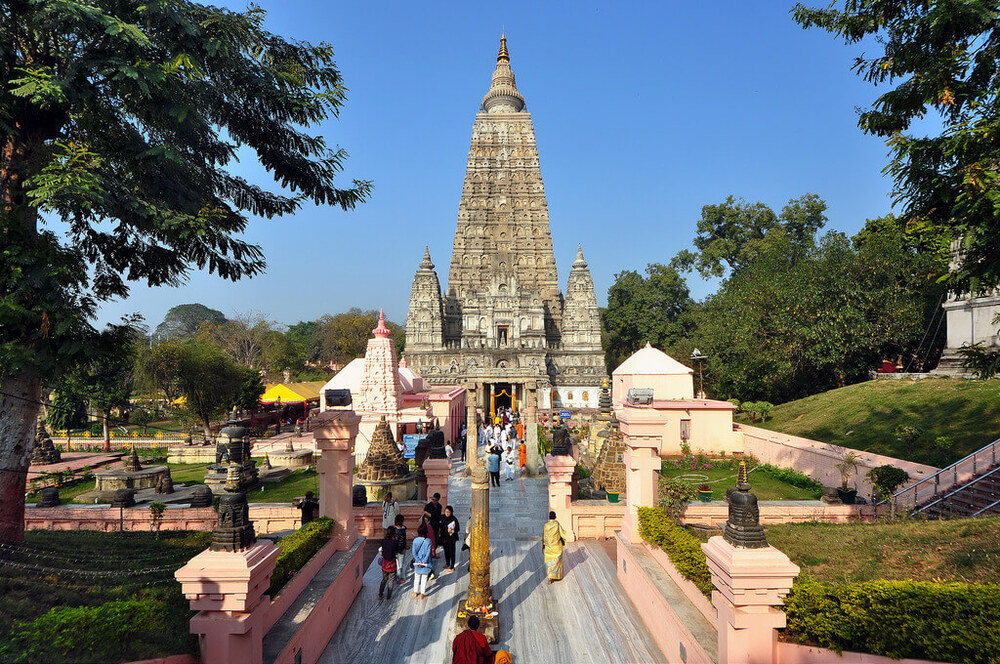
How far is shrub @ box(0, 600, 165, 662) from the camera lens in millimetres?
3961

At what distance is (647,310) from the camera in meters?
58.5

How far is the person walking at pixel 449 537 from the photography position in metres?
9.56

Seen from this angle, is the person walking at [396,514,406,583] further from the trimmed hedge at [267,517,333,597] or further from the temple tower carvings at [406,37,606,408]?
the temple tower carvings at [406,37,606,408]

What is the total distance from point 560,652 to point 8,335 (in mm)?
8948

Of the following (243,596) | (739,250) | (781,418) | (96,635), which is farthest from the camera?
(739,250)

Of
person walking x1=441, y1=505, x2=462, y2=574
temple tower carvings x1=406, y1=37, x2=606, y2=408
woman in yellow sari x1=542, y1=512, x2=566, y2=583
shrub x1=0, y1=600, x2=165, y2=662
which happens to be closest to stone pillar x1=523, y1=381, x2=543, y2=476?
person walking x1=441, y1=505, x2=462, y2=574

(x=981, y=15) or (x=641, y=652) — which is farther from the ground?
(x=981, y=15)

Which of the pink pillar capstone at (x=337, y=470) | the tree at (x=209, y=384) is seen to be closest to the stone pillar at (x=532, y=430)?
the pink pillar capstone at (x=337, y=470)

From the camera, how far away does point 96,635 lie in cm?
428

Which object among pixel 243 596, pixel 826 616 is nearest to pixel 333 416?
pixel 243 596

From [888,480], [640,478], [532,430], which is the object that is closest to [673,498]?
[640,478]

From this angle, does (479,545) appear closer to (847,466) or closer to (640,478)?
(640,478)

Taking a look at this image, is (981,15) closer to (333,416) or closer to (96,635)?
(333,416)

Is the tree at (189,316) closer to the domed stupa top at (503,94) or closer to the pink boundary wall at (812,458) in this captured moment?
the domed stupa top at (503,94)
